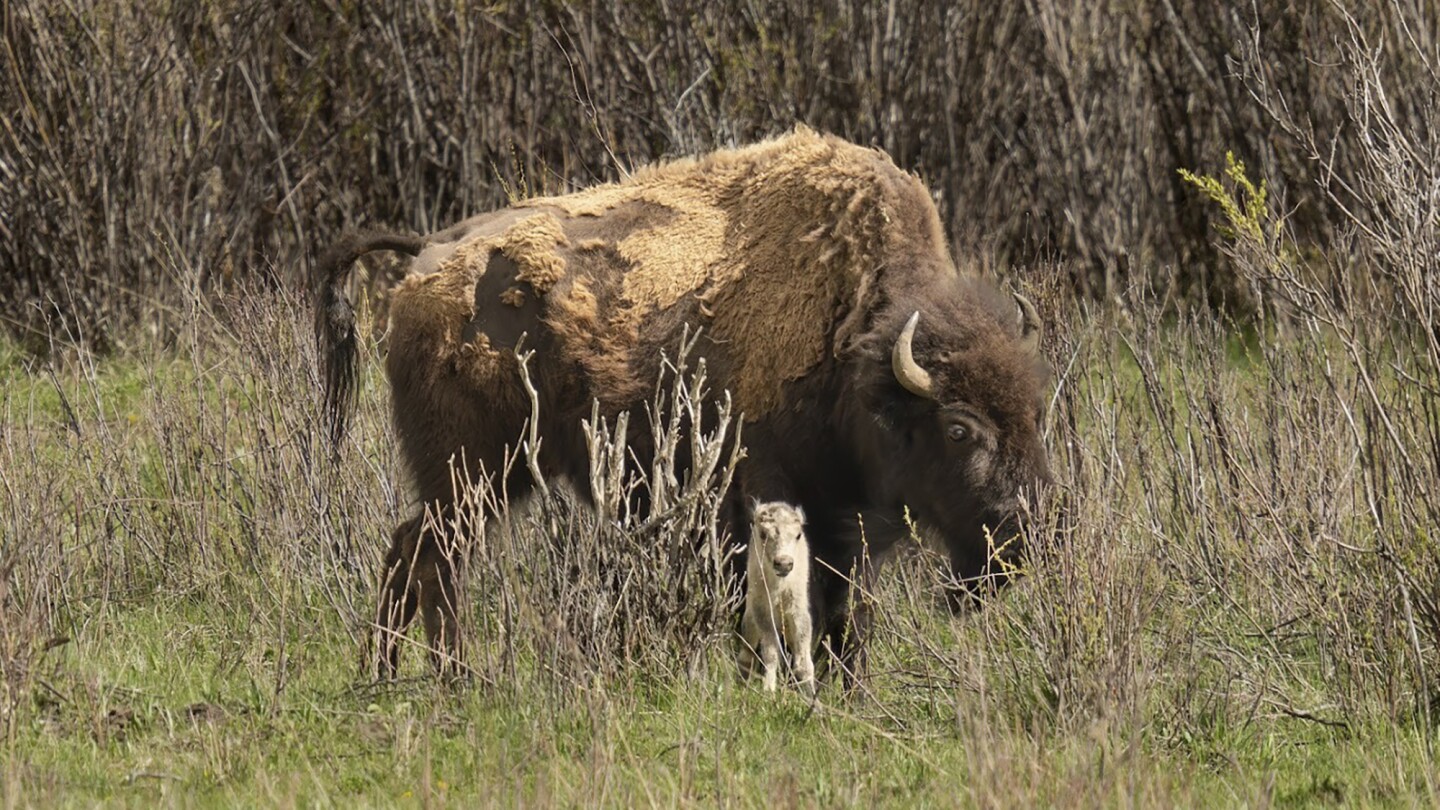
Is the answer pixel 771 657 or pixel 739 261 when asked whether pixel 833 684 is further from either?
pixel 739 261

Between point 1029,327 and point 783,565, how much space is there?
4.78ft

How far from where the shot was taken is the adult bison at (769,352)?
6188mm

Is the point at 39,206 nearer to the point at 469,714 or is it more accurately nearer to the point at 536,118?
the point at 536,118

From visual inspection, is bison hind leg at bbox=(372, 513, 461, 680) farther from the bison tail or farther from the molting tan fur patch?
the molting tan fur patch

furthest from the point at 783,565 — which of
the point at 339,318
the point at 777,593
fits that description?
the point at 339,318

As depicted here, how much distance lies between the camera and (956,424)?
617 cm

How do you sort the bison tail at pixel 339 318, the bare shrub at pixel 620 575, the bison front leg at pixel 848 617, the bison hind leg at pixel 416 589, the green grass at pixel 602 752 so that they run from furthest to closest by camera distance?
the bison tail at pixel 339 318
the bison hind leg at pixel 416 589
the bison front leg at pixel 848 617
the bare shrub at pixel 620 575
the green grass at pixel 602 752

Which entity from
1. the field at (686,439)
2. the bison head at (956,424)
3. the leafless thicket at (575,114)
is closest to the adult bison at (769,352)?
the bison head at (956,424)

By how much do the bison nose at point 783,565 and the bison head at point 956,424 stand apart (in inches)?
22.4

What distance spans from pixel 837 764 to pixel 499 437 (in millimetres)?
2022

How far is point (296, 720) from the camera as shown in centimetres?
544

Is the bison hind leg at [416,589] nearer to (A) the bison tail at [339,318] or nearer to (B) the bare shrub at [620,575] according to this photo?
(B) the bare shrub at [620,575]

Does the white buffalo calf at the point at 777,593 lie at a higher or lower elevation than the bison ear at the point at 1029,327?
lower

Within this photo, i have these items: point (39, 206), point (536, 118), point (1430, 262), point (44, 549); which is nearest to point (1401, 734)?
point (1430, 262)
